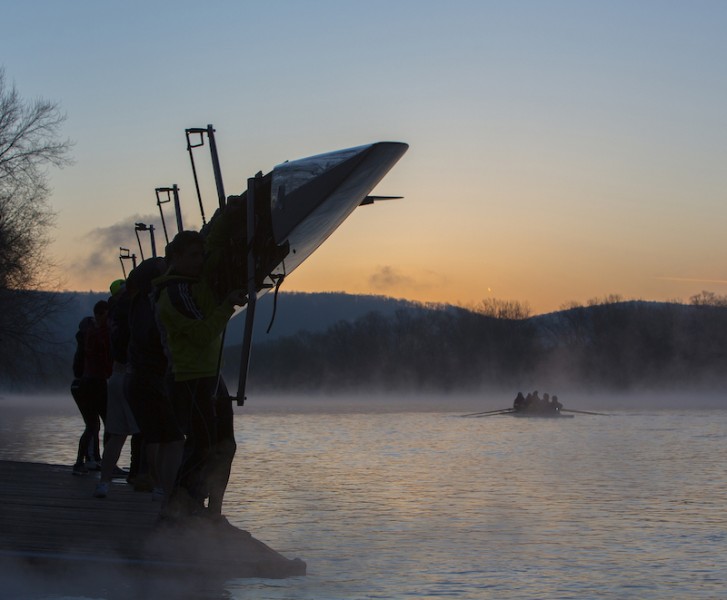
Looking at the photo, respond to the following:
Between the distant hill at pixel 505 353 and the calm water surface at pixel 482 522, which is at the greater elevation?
the distant hill at pixel 505 353

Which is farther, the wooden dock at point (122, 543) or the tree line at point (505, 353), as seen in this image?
the tree line at point (505, 353)

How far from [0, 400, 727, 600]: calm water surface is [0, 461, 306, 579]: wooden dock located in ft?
0.56

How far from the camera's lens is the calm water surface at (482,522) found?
7.36 m

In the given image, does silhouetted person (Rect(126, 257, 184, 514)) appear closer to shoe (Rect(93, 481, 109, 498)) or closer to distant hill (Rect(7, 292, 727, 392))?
shoe (Rect(93, 481, 109, 498))

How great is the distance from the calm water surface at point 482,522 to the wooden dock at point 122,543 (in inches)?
6.8

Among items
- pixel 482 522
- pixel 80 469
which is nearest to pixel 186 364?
pixel 482 522

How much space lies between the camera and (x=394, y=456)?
21812mm

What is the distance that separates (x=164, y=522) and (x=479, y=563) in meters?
2.35

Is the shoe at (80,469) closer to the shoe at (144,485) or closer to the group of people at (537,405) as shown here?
the shoe at (144,485)

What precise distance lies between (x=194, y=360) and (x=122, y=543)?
1157 millimetres

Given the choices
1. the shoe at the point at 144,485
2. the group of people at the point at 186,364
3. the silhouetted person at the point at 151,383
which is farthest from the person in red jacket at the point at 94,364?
the silhouetted person at the point at 151,383

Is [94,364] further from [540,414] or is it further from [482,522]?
[540,414]

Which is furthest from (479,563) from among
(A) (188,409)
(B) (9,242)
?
(B) (9,242)

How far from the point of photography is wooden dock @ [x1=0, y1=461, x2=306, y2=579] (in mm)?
6395
